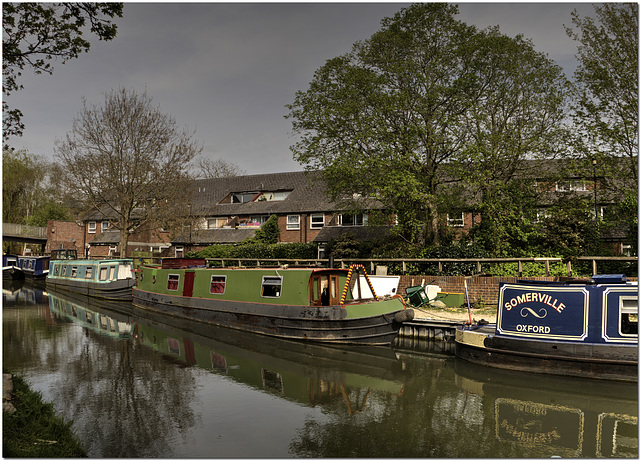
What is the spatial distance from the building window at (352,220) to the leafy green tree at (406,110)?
9.17 metres

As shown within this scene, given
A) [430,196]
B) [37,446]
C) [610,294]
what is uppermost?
[430,196]

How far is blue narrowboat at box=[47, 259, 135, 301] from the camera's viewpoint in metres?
28.0

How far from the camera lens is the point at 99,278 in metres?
30.2

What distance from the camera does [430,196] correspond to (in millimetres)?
20516

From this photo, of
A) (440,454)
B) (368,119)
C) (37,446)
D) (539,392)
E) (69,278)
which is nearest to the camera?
(37,446)

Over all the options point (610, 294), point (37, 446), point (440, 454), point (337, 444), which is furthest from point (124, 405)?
point (610, 294)

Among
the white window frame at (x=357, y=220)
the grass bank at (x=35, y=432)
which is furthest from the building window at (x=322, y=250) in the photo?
the grass bank at (x=35, y=432)

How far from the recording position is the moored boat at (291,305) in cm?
1522

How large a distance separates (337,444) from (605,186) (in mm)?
18575

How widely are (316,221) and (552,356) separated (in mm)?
25732

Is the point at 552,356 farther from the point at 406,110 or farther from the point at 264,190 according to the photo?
the point at 264,190

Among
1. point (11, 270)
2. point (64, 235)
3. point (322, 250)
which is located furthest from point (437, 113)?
point (64, 235)

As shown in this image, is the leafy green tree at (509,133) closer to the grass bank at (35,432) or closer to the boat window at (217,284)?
the boat window at (217,284)

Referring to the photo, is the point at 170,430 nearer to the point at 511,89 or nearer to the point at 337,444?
the point at 337,444
